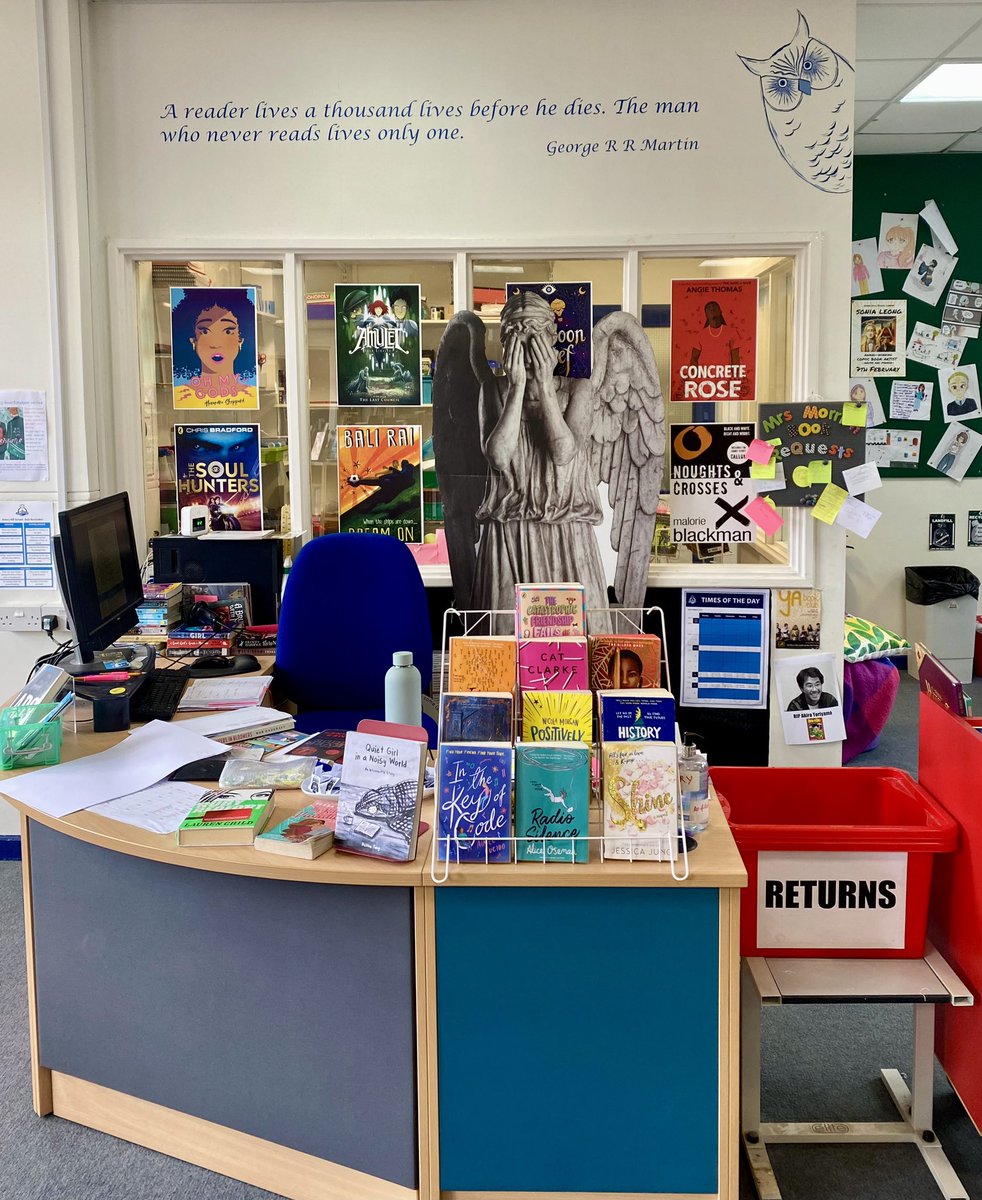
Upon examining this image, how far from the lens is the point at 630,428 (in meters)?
3.95

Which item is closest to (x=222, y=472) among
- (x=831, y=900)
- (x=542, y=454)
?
Result: (x=542, y=454)

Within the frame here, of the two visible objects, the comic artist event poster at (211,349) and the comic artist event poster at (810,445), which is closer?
the comic artist event poster at (810,445)

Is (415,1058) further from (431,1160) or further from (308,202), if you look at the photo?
(308,202)

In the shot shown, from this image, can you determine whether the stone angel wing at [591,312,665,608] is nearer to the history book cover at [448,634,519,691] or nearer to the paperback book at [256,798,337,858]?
the history book cover at [448,634,519,691]

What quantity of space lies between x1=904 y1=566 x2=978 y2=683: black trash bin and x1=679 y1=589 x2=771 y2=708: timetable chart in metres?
3.04

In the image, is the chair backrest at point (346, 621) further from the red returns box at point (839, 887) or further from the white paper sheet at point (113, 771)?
the red returns box at point (839, 887)

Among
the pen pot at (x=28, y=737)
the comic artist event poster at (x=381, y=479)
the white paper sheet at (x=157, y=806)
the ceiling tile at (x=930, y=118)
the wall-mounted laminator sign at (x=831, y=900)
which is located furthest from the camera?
the ceiling tile at (x=930, y=118)

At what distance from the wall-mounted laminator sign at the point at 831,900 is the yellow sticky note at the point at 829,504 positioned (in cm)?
183

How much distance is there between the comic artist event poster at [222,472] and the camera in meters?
4.11

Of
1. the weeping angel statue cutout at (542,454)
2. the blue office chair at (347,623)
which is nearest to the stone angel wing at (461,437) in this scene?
the weeping angel statue cutout at (542,454)

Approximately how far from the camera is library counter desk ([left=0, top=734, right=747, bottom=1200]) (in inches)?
78.1

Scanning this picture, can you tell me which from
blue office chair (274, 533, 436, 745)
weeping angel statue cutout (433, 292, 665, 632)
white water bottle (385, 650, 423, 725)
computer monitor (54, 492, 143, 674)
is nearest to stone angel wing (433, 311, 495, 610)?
weeping angel statue cutout (433, 292, 665, 632)

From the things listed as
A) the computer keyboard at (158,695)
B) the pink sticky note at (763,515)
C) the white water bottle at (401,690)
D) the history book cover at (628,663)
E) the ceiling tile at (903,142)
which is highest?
the ceiling tile at (903,142)

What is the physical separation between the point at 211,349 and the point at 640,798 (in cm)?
275
